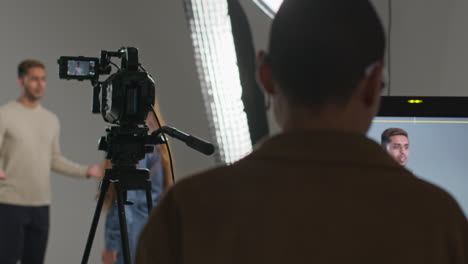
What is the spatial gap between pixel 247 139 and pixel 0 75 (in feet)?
9.12

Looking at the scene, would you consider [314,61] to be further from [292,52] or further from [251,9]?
[251,9]

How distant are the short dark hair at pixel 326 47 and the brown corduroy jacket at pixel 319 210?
4cm

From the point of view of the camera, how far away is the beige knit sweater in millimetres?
3752

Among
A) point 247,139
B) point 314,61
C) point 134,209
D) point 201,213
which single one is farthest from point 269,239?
point 134,209

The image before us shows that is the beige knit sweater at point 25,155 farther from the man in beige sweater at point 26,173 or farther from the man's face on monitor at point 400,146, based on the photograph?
the man's face on monitor at point 400,146

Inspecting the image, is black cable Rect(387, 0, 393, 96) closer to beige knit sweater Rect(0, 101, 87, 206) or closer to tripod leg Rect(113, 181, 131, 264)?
tripod leg Rect(113, 181, 131, 264)

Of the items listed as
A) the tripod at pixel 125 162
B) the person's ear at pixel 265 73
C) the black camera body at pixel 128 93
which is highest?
the person's ear at pixel 265 73

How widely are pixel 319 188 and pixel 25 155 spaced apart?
3416mm

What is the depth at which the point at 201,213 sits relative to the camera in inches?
26.0

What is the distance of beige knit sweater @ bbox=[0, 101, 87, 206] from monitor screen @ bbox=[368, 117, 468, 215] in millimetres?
2779

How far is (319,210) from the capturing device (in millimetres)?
627

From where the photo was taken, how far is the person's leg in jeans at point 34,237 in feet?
12.5

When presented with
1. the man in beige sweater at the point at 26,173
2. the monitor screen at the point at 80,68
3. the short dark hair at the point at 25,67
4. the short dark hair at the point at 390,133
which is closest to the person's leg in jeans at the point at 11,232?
the man in beige sweater at the point at 26,173

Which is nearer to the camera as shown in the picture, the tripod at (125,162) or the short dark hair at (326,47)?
the short dark hair at (326,47)
